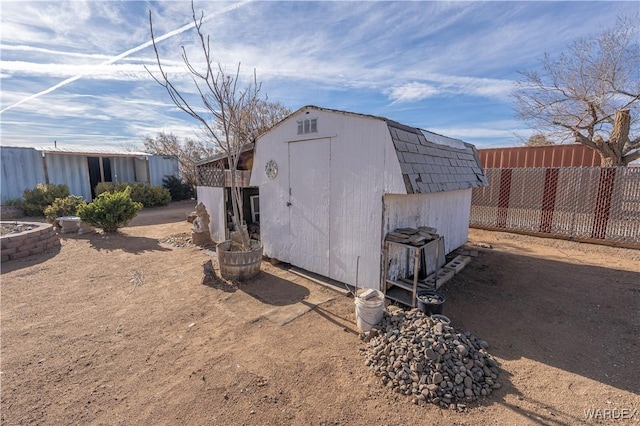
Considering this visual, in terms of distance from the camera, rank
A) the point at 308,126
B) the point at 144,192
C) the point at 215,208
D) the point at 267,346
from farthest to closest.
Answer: the point at 144,192
the point at 215,208
the point at 308,126
the point at 267,346

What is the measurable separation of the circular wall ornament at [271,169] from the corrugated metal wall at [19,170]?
12.4 m

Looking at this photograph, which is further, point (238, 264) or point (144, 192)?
point (144, 192)

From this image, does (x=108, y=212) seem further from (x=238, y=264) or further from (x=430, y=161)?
(x=430, y=161)

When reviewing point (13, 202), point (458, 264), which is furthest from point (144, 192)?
point (458, 264)

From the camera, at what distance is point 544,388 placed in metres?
2.58

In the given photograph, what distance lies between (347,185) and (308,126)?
4.42ft

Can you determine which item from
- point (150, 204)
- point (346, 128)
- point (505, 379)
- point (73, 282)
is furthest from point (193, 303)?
point (150, 204)

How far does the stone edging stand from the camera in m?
5.94

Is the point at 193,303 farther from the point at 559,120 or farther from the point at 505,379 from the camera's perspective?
the point at 559,120

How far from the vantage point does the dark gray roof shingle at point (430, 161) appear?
3.94 m

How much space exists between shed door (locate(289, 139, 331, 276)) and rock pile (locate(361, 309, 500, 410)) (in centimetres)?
221

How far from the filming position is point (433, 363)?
261 cm

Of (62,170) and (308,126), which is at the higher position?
(308,126)

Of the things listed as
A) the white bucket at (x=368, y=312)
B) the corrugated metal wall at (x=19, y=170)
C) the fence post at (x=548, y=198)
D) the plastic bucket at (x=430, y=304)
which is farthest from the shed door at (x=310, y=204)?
the corrugated metal wall at (x=19, y=170)
